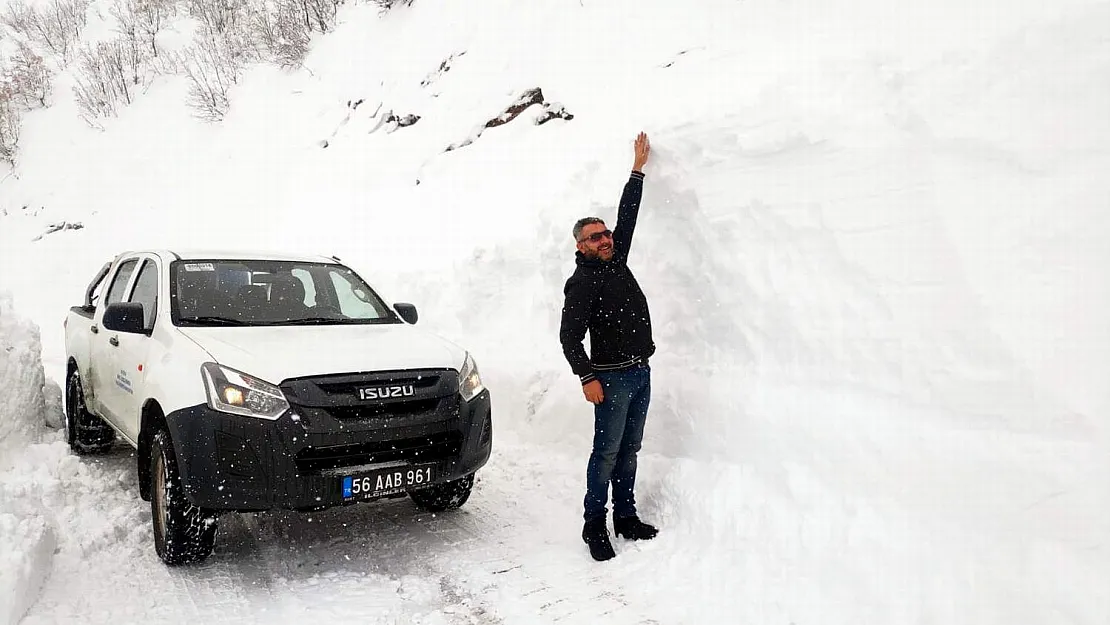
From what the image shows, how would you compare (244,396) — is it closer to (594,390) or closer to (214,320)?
(214,320)

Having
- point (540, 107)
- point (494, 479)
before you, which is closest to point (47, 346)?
point (540, 107)

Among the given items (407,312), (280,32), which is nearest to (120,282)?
(407,312)

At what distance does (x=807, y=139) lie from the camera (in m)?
4.22

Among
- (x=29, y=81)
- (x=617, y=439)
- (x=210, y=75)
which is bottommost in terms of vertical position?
(x=617, y=439)

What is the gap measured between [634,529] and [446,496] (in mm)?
1276

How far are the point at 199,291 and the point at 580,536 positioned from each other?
287 cm

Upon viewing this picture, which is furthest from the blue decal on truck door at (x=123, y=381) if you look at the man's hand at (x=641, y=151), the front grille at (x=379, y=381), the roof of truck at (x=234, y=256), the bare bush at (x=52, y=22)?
the bare bush at (x=52, y=22)

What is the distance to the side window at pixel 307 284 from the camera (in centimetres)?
512

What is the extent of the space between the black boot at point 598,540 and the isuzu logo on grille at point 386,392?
1.25 metres

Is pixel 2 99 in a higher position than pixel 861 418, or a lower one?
higher

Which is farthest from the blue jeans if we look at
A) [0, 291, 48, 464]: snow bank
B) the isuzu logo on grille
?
[0, 291, 48, 464]: snow bank

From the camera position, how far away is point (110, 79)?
2436 cm

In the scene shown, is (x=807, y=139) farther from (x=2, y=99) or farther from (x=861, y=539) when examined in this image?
(x=2, y=99)

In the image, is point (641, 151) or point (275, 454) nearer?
point (275, 454)
